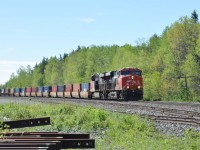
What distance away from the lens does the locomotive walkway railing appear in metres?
4.66

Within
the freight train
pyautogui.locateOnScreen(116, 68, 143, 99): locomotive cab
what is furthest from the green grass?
the freight train

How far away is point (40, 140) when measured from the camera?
17.4ft

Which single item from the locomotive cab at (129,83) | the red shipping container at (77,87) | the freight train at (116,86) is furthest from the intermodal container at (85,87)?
the locomotive cab at (129,83)

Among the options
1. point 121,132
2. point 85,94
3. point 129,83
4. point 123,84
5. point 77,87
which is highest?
point 77,87

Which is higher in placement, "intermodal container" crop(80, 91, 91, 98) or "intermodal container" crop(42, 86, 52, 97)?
"intermodal container" crop(42, 86, 52, 97)

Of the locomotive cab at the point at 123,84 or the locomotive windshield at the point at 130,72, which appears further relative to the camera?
the locomotive windshield at the point at 130,72

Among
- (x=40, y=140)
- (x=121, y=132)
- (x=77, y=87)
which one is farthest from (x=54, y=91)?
(x=40, y=140)

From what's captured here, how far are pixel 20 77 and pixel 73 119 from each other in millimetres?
183564

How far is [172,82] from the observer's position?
48781 mm

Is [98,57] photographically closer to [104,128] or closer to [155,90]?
[155,90]

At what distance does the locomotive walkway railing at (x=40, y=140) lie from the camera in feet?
15.3

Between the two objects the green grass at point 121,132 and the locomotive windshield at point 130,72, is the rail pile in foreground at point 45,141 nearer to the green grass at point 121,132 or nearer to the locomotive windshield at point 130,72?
the green grass at point 121,132

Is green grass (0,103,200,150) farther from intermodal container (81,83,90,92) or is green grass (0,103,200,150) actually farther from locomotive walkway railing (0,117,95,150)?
intermodal container (81,83,90,92)

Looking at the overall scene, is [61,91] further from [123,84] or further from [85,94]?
[123,84]
